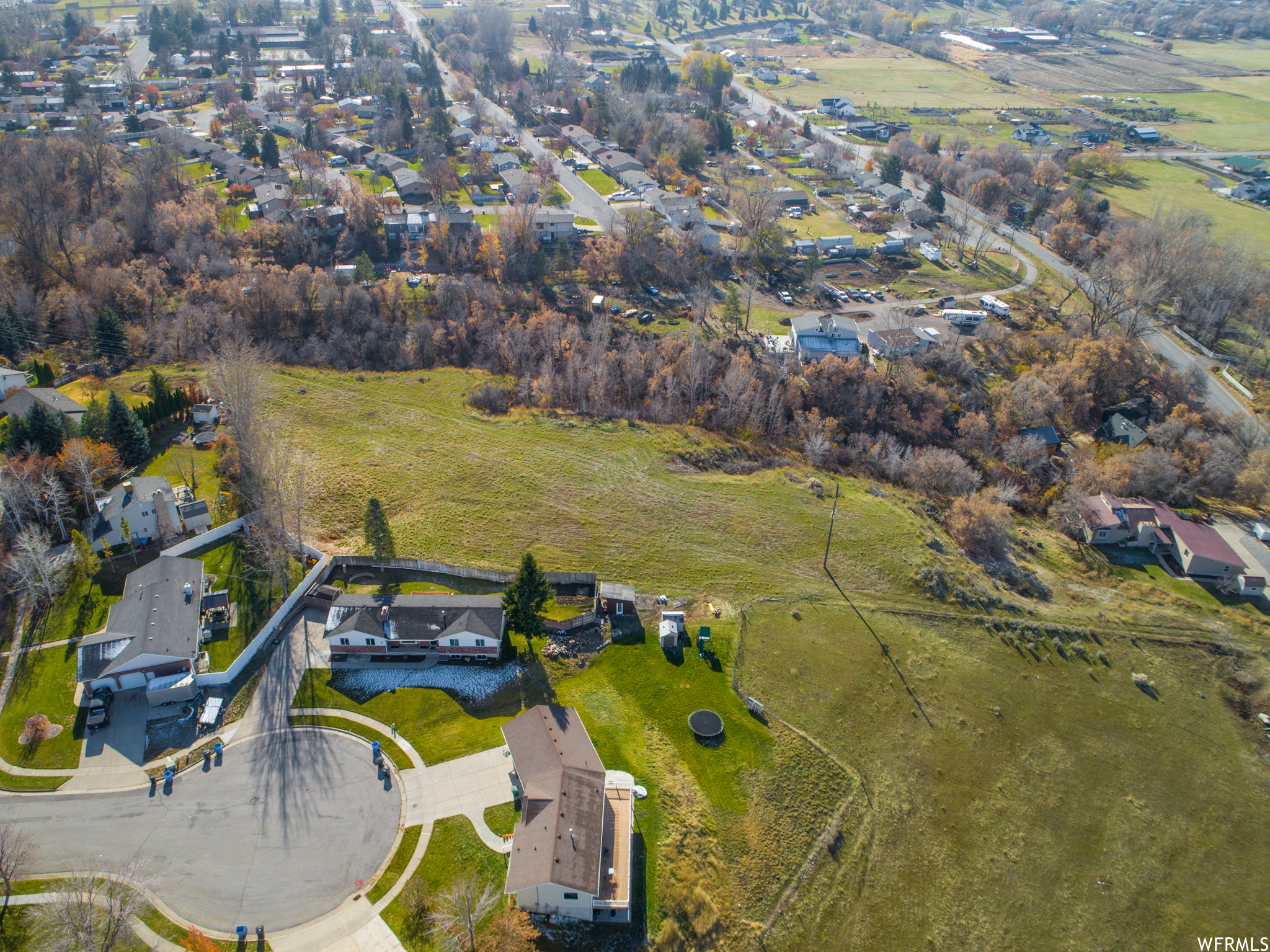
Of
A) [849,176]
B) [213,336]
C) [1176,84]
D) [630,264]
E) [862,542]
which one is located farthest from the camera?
[1176,84]

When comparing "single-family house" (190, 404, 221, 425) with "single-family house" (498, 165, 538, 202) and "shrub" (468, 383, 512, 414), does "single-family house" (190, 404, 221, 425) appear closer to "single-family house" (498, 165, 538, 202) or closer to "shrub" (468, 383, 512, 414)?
"shrub" (468, 383, 512, 414)

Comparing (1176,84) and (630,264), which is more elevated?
(1176,84)

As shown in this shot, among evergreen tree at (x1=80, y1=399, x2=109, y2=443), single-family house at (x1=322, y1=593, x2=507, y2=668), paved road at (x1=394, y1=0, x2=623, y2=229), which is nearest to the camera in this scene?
single-family house at (x1=322, y1=593, x2=507, y2=668)

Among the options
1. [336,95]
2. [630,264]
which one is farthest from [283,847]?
[336,95]

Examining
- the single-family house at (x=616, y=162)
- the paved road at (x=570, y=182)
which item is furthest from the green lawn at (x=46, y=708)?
the single-family house at (x=616, y=162)

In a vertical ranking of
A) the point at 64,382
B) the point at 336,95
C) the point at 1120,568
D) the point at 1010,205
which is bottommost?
the point at 1120,568

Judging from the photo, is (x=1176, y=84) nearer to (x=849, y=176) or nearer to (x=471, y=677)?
(x=849, y=176)

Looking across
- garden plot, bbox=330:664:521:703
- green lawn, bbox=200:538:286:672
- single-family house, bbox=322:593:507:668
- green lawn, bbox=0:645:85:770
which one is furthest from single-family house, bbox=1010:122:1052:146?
green lawn, bbox=0:645:85:770
